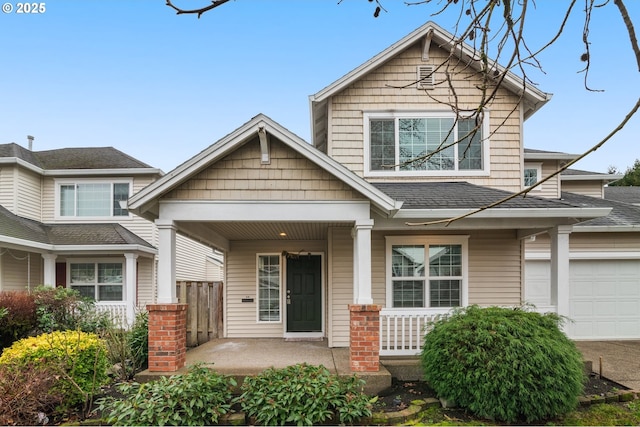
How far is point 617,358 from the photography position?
8617 mm

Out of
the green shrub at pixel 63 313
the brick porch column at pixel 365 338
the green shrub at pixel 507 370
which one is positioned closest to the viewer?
the green shrub at pixel 507 370

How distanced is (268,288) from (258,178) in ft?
15.0

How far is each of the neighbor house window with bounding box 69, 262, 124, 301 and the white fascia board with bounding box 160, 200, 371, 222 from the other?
8.63m

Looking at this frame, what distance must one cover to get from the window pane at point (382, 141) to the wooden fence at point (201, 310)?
4.74 metres

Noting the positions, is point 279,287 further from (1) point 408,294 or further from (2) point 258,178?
(2) point 258,178

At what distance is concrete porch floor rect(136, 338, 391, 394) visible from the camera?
6176 mm

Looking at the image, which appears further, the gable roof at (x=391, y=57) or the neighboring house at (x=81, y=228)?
the neighboring house at (x=81, y=228)

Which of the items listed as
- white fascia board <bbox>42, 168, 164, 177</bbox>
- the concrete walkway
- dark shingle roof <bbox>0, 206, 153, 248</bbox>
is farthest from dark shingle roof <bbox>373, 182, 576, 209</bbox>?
white fascia board <bbox>42, 168, 164, 177</bbox>

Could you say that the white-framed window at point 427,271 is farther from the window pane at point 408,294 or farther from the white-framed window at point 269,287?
the white-framed window at point 269,287

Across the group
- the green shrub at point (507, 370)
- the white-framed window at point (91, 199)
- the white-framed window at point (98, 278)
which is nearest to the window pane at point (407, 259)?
the green shrub at point (507, 370)

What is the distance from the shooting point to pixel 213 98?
19.7 metres

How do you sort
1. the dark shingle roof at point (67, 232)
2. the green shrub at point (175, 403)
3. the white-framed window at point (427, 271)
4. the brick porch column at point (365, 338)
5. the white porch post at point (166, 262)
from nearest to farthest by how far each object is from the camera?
the green shrub at point (175, 403), the brick porch column at point (365, 338), the white porch post at point (166, 262), the white-framed window at point (427, 271), the dark shingle roof at point (67, 232)

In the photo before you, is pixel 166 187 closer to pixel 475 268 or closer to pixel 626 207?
A: pixel 475 268

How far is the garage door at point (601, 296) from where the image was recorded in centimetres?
1098
